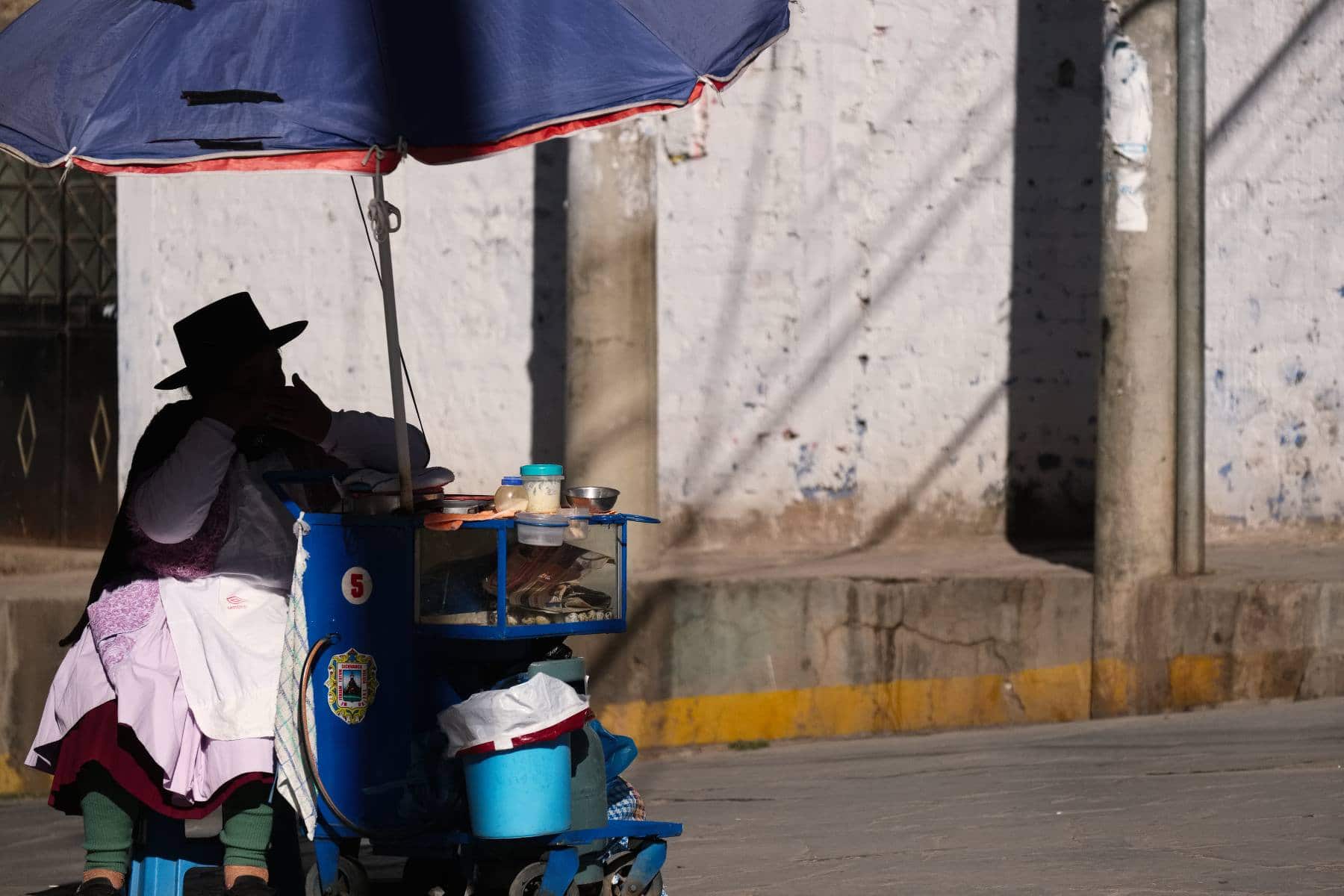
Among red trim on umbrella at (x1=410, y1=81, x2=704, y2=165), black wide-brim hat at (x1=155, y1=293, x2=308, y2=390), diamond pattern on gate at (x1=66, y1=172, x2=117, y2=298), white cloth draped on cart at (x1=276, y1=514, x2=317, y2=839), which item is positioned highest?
diamond pattern on gate at (x1=66, y1=172, x2=117, y2=298)

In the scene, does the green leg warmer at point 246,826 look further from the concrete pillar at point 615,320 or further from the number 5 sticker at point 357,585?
the concrete pillar at point 615,320

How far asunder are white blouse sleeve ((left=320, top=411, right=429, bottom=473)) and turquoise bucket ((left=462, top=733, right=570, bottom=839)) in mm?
703

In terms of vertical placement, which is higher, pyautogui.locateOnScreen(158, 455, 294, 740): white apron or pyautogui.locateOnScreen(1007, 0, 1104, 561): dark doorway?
pyautogui.locateOnScreen(1007, 0, 1104, 561): dark doorway

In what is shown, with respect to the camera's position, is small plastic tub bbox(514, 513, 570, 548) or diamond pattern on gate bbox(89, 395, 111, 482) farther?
diamond pattern on gate bbox(89, 395, 111, 482)

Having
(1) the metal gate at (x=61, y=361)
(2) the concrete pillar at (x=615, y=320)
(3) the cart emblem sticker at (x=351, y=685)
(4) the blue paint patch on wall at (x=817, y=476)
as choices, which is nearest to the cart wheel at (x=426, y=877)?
(3) the cart emblem sticker at (x=351, y=685)

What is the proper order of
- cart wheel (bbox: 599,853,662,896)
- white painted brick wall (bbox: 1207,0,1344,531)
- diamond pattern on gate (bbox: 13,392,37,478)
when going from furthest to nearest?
diamond pattern on gate (bbox: 13,392,37,478) < white painted brick wall (bbox: 1207,0,1344,531) < cart wheel (bbox: 599,853,662,896)

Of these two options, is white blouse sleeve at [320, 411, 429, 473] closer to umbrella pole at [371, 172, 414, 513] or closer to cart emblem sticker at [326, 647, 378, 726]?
umbrella pole at [371, 172, 414, 513]

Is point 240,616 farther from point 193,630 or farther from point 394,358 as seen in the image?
point 394,358

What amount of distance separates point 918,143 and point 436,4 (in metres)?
4.78

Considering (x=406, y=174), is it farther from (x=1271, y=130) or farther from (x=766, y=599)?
(x=1271, y=130)

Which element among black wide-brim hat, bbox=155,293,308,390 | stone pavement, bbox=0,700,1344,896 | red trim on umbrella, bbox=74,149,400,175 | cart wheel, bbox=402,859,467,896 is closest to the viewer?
red trim on umbrella, bbox=74,149,400,175

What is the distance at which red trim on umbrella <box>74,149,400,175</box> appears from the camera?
3.48 metres

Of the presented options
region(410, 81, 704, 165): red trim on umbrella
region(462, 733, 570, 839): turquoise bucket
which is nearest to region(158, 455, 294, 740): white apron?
region(462, 733, 570, 839): turquoise bucket

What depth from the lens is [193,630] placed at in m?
3.81
